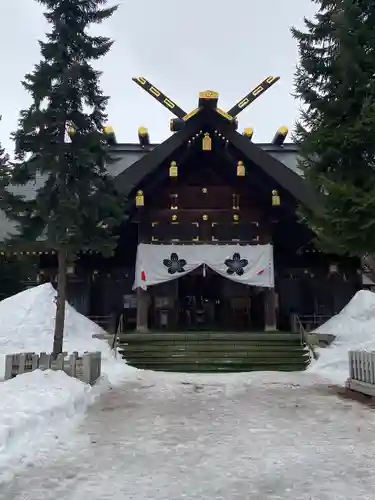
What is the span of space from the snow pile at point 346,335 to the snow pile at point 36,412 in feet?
21.4

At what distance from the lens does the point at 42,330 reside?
49.0 feet

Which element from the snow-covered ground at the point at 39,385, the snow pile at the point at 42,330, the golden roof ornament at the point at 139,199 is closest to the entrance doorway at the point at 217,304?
the golden roof ornament at the point at 139,199

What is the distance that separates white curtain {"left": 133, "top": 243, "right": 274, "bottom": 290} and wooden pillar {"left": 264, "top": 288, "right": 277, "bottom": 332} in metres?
0.48

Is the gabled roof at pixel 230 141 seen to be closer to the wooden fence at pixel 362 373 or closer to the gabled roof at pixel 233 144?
the gabled roof at pixel 233 144

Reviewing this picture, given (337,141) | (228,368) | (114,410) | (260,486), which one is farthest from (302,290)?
(260,486)

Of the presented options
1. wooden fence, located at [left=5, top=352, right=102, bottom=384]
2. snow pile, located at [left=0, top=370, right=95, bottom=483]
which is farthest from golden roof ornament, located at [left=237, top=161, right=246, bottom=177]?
snow pile, located at [left=0, top=370, right=95, bottom=483]

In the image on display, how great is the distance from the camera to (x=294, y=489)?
4.18 metres

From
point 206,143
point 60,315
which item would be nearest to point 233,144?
point 206,143

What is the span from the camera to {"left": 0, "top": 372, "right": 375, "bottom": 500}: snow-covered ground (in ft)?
13.6

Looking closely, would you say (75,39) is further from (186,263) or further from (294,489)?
(294,489)

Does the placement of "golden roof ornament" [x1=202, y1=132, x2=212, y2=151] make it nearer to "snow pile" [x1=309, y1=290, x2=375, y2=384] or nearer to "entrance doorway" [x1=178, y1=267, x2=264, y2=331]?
"entrance doorway" [x1=178, y1=267, x2=264, y2=331]

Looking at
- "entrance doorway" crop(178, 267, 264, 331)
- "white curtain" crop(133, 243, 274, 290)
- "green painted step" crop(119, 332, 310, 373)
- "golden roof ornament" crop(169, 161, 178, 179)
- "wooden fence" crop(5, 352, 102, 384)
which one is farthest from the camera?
"entrance doorway" crop(178, 267, 264, 331)

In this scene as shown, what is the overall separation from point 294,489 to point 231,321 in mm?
14360

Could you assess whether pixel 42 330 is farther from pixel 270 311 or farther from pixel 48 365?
pixel 270 311
